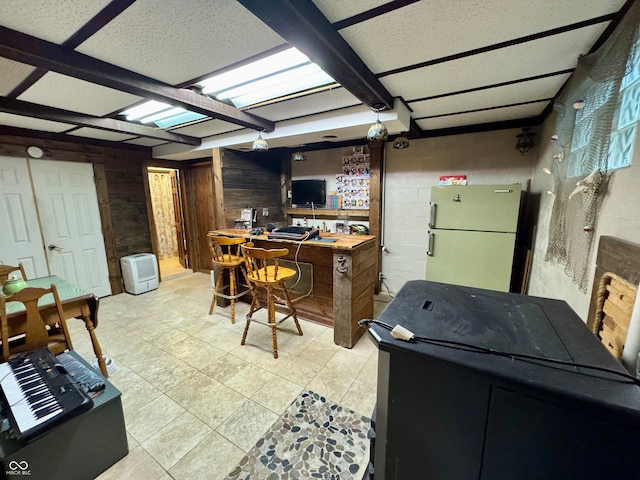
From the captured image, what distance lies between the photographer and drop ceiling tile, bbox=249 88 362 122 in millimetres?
2158

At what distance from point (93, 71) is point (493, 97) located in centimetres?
293

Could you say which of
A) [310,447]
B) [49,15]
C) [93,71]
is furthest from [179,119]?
[310,447]

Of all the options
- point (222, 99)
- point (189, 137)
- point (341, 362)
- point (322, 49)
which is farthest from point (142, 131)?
point (341, 362)

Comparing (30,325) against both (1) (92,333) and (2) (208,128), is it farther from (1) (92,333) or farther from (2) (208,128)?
(2) (208,128)

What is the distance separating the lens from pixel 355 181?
12.8ft

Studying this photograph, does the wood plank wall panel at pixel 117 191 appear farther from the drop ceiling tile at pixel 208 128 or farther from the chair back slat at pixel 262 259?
the chair back slat at pixel 262 259

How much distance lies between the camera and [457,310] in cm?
94

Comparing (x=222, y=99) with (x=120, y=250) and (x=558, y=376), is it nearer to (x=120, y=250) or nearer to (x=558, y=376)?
(x=558, y=376)

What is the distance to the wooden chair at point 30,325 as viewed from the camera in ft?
5.22

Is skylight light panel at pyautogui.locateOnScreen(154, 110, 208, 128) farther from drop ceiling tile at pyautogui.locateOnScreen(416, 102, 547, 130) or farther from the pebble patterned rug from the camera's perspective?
the pebble patterned rug

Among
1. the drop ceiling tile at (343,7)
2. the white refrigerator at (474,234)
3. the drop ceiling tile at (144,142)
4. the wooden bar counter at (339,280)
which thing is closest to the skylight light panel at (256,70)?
the drop ceiling tile at (343,7)

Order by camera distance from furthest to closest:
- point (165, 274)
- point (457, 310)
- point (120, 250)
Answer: point (165, 274) → point (120, 250) → point (457, 310)

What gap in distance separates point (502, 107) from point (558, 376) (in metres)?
2.67

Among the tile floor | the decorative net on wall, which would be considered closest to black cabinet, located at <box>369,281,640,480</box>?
the decorative net on wall
